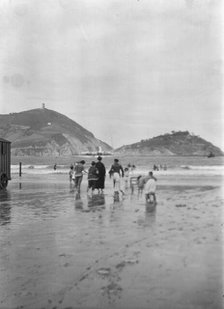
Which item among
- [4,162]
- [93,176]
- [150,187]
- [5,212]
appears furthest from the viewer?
[4,162]

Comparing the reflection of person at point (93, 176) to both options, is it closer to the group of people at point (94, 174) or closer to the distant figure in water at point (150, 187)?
the group of people at point (94, 174)

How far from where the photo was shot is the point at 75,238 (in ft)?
29.5

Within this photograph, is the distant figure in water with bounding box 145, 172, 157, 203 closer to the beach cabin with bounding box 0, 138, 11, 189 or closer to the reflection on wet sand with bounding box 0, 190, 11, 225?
the reflection on wet sand with bounding box 0, 190, 11, 225

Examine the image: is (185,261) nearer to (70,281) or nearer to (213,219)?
(70,281)

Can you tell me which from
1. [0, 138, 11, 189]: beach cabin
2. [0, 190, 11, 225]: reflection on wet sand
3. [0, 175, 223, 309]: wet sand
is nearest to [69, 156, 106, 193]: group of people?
[0, 190, 11, 225]: reflection on wet sand

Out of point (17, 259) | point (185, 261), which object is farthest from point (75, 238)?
point (185, 261)

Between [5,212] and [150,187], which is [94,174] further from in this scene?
[5,212]

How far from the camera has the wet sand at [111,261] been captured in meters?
5.21

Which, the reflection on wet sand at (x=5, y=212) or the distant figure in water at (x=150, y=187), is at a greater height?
the distant figure in water at (x=150, y=187)

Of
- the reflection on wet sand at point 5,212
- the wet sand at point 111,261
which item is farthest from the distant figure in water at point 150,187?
the reflection on wet sand at point 5,212

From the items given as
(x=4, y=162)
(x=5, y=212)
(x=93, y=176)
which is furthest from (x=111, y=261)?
(x=4, y=162)

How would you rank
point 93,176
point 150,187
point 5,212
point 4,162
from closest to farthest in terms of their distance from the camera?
point 5,212
point 150,187
point 93,176
point 4,162

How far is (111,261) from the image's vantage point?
22.8 feet

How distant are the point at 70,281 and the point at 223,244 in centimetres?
334
